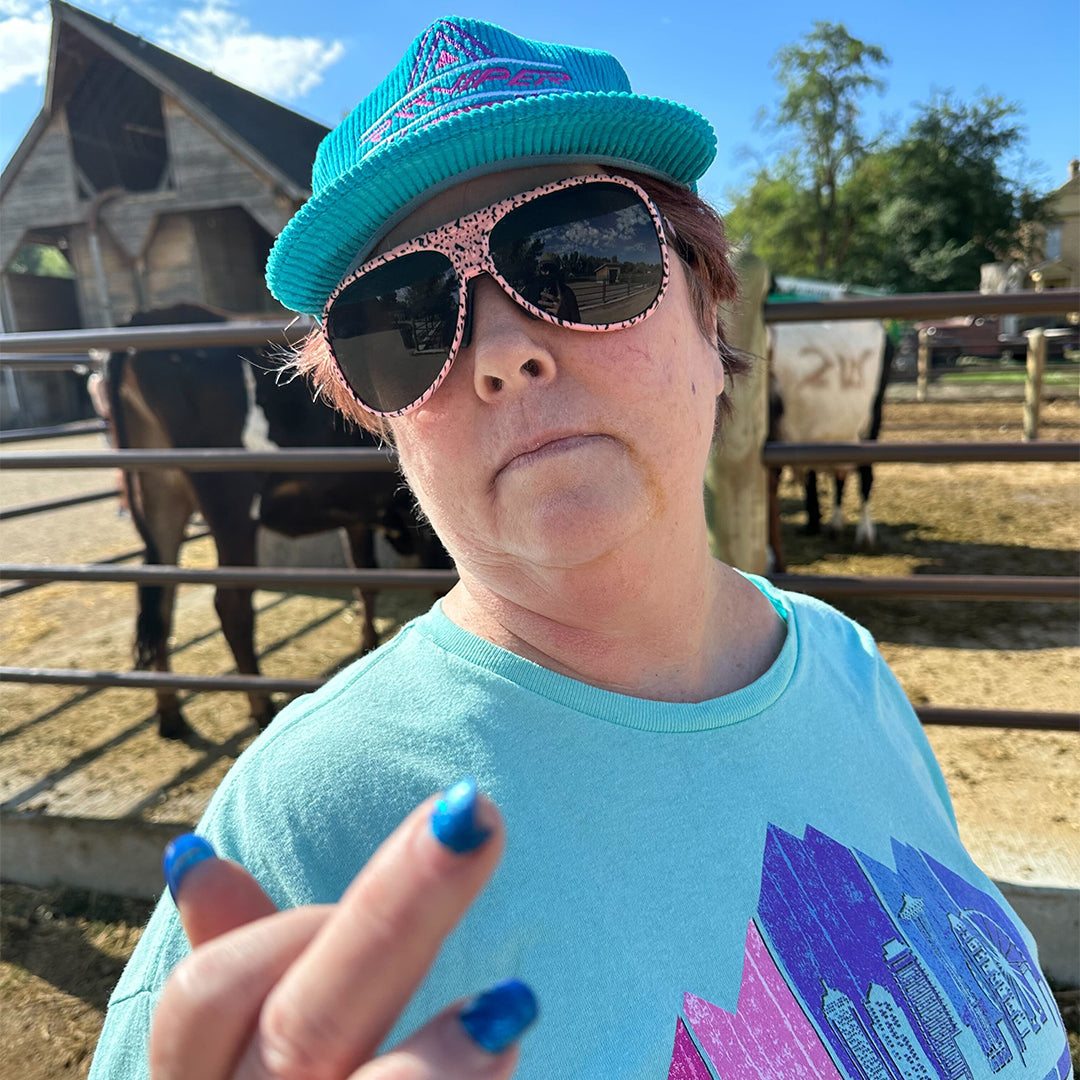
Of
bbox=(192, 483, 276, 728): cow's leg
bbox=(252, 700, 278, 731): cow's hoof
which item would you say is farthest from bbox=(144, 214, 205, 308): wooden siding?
bbox=(252, 700, 278, 731): cow's hoof

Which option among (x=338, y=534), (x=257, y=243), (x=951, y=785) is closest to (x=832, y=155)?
(x=257, y=243)

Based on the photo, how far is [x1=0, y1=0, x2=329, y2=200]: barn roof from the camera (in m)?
13.2

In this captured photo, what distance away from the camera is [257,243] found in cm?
1580

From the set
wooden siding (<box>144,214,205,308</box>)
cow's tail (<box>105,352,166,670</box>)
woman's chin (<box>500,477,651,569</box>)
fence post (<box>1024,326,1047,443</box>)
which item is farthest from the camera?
wooden siding (<box>144,214,205,308</box>)

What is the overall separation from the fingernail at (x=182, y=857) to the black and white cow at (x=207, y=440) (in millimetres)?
3297

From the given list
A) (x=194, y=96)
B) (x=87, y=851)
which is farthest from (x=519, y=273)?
(x=194, y=96)

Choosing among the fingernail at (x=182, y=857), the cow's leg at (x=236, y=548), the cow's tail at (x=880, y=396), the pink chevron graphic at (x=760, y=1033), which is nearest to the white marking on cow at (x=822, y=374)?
the cow's tail at (x=880, y=396)

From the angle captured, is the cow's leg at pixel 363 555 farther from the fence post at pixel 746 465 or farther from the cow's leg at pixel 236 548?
the fence post at pixel 746 465

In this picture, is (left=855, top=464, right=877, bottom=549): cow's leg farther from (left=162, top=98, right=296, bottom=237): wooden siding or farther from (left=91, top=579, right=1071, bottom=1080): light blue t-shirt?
(left=162, top=98, right=296, bottom=237): wooden siding

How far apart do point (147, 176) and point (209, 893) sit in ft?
63.7

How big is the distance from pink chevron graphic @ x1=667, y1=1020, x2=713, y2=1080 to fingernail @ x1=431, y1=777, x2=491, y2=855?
0.46 m

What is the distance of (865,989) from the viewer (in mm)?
763

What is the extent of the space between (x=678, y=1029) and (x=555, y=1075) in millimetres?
111

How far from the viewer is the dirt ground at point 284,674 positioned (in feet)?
7.27
